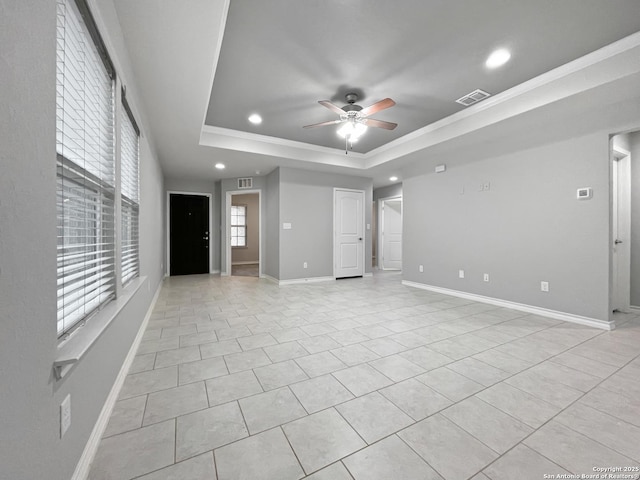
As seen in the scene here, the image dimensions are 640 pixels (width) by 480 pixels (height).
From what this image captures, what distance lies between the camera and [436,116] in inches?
157

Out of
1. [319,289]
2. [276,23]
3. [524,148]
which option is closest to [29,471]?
[276,23]

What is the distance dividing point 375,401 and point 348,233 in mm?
4883

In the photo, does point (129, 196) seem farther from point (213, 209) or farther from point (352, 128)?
point (213, 209)

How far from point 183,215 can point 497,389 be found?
23.8 ft

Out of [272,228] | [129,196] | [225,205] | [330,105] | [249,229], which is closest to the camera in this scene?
[129,196]

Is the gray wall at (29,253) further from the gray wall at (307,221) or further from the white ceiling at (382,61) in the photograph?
the gray wall at (307,221)

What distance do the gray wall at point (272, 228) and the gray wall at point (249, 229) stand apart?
2996 millimetres

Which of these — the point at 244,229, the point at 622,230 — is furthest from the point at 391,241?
the point at 244,229

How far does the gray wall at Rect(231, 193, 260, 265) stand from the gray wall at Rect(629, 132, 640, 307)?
863 centimetres

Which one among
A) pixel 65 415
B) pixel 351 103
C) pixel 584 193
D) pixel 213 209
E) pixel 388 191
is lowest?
pixel 65 415

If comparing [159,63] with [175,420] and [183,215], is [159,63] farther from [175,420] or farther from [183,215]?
[183,215]

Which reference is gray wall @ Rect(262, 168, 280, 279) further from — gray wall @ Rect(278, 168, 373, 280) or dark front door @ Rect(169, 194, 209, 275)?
dark front door @ Rect(169, 194, 209, 275)

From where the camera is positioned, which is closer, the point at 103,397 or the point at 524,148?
the point at 103,397

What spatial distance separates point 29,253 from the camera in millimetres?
835
